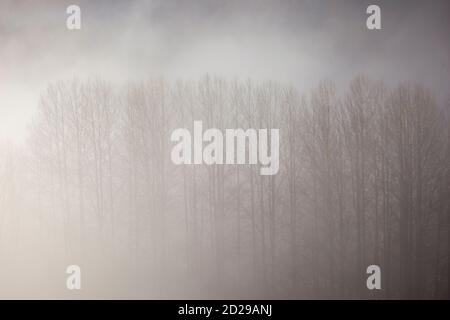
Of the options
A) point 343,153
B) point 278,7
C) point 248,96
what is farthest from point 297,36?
point 343,153

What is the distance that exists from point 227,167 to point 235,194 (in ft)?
0.95

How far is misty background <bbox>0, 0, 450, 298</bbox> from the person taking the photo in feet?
20.8

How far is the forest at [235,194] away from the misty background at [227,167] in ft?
0.05

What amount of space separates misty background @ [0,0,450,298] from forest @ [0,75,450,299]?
15 millimetres

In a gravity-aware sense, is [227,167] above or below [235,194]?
above

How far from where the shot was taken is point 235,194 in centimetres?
639

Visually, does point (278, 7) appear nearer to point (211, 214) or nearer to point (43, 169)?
point (211, 214)

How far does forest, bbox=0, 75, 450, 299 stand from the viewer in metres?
6.35

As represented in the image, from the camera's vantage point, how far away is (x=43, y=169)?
6465mm

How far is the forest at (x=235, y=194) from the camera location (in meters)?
6.35

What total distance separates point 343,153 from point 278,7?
5.40ft
